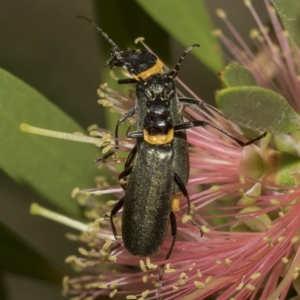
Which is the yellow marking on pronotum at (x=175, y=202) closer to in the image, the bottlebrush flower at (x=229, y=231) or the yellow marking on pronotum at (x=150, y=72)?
the bottlebrush flower at (x=229, y=231)

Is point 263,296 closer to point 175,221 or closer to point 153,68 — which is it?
point 175,221

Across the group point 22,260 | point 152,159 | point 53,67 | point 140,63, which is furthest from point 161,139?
point 53,67

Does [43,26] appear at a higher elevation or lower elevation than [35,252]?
higher

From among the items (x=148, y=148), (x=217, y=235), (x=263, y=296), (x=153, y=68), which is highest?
(x=153, y=68)

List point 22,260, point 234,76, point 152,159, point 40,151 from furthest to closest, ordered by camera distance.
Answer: point 22,260, point 40,151, point 152,159, point 234,76

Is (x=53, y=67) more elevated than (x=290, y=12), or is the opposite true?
(x=53, y=67)

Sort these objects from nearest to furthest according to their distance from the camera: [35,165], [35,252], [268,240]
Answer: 1. [268,240]
2. [35,165]
3. [35,252]

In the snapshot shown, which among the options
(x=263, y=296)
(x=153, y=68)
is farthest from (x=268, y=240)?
(x=153, y=68)

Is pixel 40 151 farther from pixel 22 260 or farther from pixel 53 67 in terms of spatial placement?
pixel 53 67
